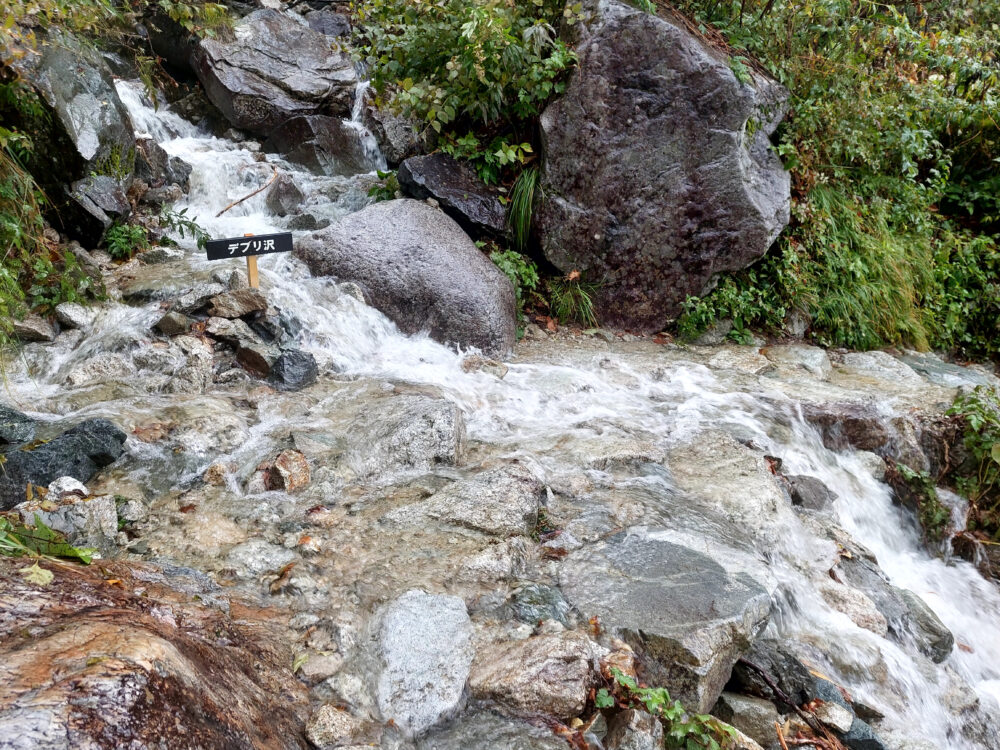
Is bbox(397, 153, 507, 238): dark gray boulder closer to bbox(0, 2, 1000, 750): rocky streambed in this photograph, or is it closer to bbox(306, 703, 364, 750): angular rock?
bbox(0, 2, 1000, 750): rocky streambed

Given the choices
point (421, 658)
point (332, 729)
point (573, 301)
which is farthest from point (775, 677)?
point (573, 301)

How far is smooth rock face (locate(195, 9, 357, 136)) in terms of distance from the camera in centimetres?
881

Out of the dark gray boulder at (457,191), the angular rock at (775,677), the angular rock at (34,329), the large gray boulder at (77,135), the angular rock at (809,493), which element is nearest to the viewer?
the angular rock at (775,677)

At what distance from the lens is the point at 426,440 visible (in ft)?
12.7

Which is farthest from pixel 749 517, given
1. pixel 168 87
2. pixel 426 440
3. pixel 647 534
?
pixel 168 87

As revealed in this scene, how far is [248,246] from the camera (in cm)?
465

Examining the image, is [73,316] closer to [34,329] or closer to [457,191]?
[34,329]

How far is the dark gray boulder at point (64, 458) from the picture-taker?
Answer: 9.75ft

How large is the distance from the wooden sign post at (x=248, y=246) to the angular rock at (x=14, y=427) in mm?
1580

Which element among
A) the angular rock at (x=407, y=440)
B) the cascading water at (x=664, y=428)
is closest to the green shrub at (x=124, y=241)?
the cascading water at (x=664, y=428)

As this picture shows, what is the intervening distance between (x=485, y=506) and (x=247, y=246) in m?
2.74

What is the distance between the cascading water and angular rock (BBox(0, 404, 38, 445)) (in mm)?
414

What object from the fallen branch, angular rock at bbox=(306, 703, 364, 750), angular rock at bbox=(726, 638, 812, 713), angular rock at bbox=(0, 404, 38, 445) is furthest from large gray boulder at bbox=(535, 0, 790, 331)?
angular rock at bbox=(306, 703, 364, 750)

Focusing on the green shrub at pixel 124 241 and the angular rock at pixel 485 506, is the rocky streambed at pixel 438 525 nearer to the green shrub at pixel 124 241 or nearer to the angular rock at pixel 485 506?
the angular rock at pixel 485 506
